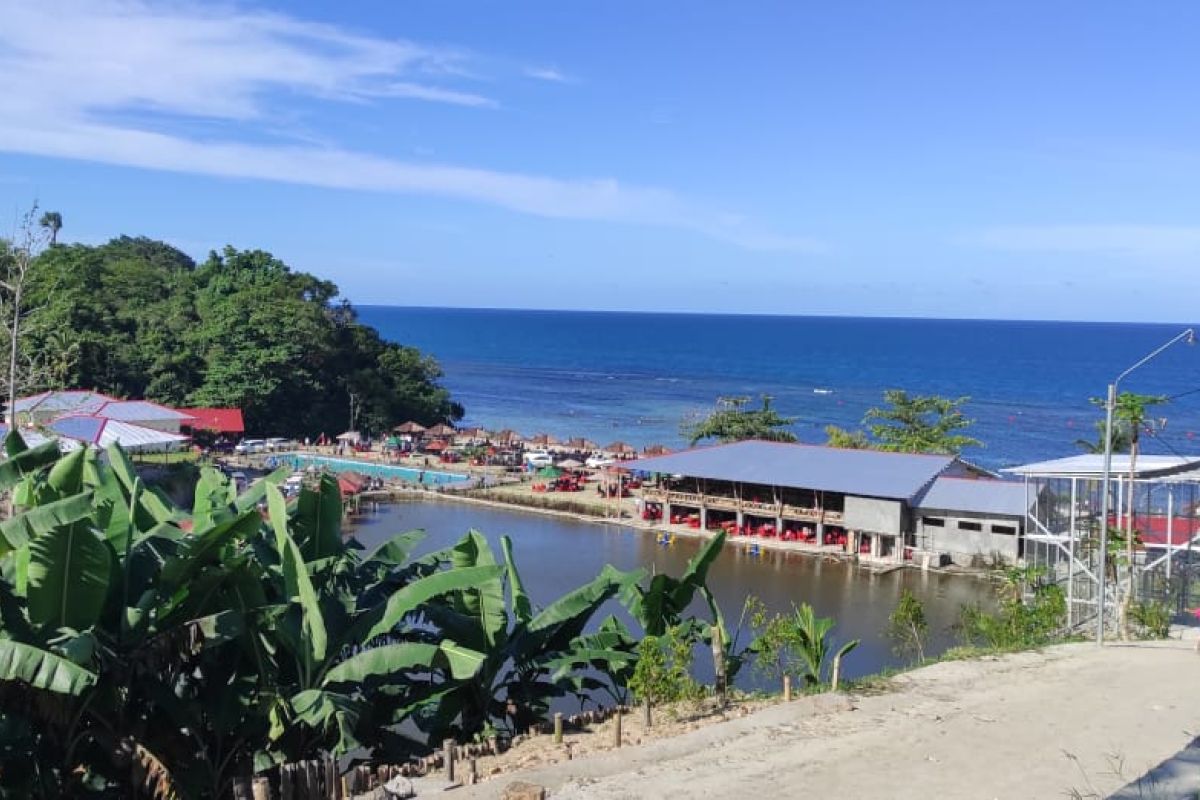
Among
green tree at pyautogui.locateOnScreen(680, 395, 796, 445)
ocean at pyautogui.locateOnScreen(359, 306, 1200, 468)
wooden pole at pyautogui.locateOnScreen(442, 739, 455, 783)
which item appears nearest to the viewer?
wooden pole at pyautogui.locateOnScreen(442, 739, 455, 783)

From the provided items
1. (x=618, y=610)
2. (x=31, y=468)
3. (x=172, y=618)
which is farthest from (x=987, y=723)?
(x=618, y=610)

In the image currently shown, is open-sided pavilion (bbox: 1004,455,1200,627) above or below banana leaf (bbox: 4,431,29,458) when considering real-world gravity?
below

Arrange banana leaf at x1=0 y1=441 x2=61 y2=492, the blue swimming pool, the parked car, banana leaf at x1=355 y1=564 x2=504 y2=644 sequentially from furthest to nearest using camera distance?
the parked car → the blue swimming pool → banana leaf at x1=0 y1=441 x2=61 y2=492 → banana leaf at x1=355 y1=564 x2=504 y2=644

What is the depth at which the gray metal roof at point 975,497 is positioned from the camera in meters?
28.8

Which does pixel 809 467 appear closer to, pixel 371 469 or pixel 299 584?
A: pixel 371 469

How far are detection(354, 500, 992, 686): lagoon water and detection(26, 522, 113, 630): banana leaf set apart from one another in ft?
44.8

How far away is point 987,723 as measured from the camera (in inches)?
402

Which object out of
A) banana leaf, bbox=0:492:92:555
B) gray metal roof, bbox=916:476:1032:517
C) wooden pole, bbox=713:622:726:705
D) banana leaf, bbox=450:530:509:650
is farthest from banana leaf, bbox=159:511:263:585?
gray metal roof, bbox=916:476:1032:517

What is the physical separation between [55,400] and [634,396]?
63.3m

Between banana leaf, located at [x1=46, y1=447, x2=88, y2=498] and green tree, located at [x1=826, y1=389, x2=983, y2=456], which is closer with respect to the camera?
banana leaf, located at [x1=46, y1=447, x2=88, y2=498]

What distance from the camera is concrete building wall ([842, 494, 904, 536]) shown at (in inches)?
1177

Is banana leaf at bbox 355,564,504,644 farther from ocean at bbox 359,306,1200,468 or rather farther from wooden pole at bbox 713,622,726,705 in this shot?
ocean at bbox 359,306,1200,468

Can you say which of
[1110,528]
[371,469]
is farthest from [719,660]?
[371,469]

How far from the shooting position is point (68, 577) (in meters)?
7.81
